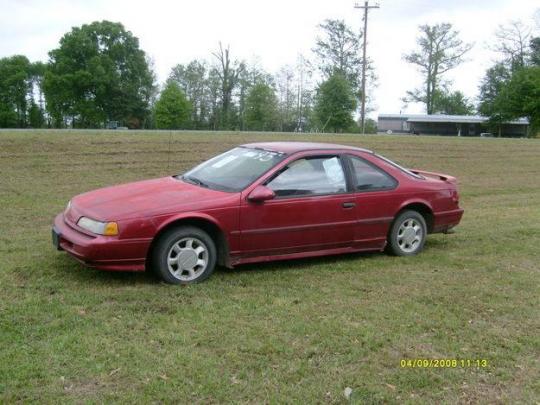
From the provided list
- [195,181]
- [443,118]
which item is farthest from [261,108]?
[195,181]

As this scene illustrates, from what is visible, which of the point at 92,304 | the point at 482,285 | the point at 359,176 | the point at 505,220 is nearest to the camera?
the point at 92,304

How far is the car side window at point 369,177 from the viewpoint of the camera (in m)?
6.96

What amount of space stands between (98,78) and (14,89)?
16275 mm

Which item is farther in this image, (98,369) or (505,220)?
(505,220)

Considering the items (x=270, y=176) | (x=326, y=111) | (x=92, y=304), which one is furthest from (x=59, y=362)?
(x=326, y=111)

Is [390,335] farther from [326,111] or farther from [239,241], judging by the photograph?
[326,111]

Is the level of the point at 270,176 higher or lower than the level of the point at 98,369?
higher

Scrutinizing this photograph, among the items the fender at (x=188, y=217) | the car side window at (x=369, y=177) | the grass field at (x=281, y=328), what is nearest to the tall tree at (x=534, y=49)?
the grass field at (x=281, y=328)

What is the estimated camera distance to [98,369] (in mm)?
3883

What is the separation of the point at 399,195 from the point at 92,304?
3.82 m

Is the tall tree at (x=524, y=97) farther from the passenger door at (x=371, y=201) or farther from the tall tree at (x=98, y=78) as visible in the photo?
the passenger door at (x=371, y=201)

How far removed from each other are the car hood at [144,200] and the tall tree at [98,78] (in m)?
56.1

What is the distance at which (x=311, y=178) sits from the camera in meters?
6.62
